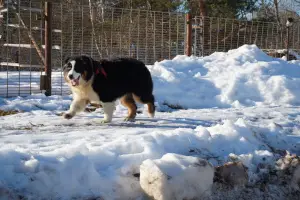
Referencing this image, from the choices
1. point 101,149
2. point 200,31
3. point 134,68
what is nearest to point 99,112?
point 134,68

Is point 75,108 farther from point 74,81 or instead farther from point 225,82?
point 225,82

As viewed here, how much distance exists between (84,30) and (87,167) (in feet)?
22.0

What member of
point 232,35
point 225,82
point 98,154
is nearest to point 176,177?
point 98,154

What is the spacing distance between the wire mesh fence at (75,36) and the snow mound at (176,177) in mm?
5802

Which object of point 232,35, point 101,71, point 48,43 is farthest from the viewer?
point 232,35

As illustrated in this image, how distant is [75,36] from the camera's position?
31.3 feet

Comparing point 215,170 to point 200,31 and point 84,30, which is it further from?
point 200,31

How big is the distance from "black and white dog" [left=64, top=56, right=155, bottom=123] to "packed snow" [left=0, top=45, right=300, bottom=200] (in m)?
0.28

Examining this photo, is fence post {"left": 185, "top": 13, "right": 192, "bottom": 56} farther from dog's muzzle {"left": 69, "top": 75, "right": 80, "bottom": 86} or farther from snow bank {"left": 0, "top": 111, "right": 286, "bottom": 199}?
snow bank {"left": 0, "top": 111, "right": 286, "bottom": 199}

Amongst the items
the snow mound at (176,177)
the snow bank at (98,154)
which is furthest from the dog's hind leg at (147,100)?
the snow mound at (176,177)

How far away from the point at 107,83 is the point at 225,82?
399cm

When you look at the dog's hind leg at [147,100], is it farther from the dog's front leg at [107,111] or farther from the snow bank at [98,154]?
the snow bank at [98,154]

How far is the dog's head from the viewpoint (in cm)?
596

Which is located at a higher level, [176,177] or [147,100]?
[147,100]
